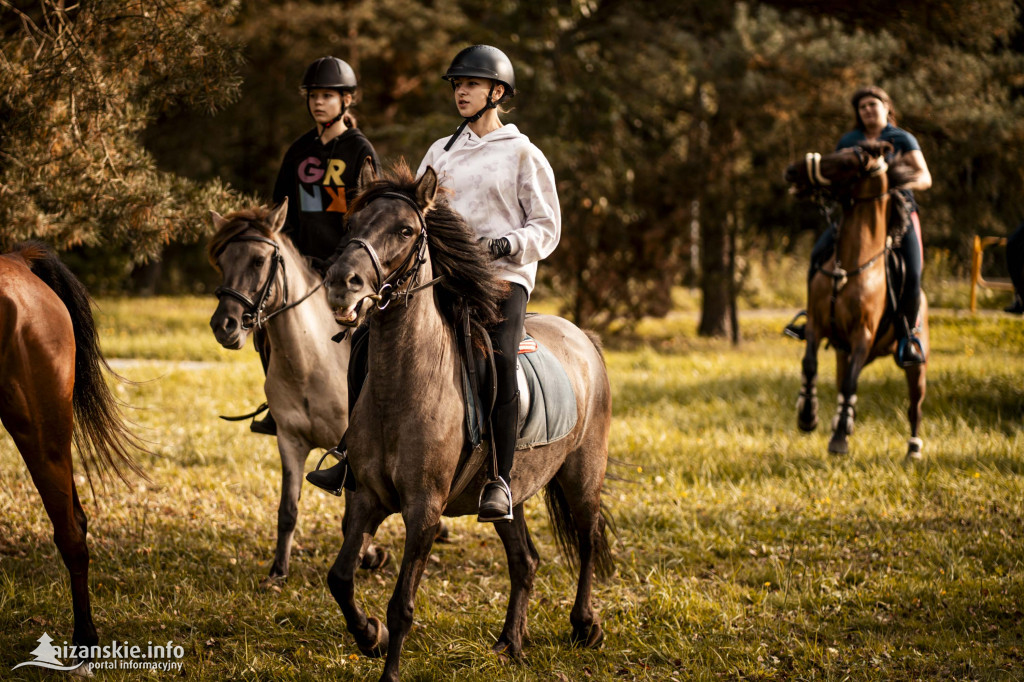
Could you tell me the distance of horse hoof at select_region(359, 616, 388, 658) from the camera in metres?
3.78

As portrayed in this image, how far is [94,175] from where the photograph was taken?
5633mm

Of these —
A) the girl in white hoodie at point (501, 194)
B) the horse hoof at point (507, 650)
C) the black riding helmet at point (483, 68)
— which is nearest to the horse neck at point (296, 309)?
the girl in white hoodie at point (501, 194)

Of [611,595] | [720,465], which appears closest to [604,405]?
[611,595]

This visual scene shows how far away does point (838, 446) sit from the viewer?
291 inches

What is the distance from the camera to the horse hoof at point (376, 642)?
12.4 ft

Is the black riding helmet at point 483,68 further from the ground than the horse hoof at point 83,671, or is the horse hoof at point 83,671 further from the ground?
the black riding helmet at point 483,68

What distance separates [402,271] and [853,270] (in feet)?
17.2

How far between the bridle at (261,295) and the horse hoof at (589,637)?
2.24 metres

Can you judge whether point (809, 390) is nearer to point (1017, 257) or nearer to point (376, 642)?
point (1017, 257)

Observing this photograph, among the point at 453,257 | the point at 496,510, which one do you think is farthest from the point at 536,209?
the point at 496,510

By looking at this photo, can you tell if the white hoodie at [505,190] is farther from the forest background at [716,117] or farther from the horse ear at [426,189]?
the forest background at [716,117]

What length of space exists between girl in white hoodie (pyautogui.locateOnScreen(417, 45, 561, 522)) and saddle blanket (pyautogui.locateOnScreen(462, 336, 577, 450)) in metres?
0.17

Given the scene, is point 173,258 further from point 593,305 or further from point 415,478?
point 415,478

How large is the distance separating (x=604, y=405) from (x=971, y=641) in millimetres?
2236
